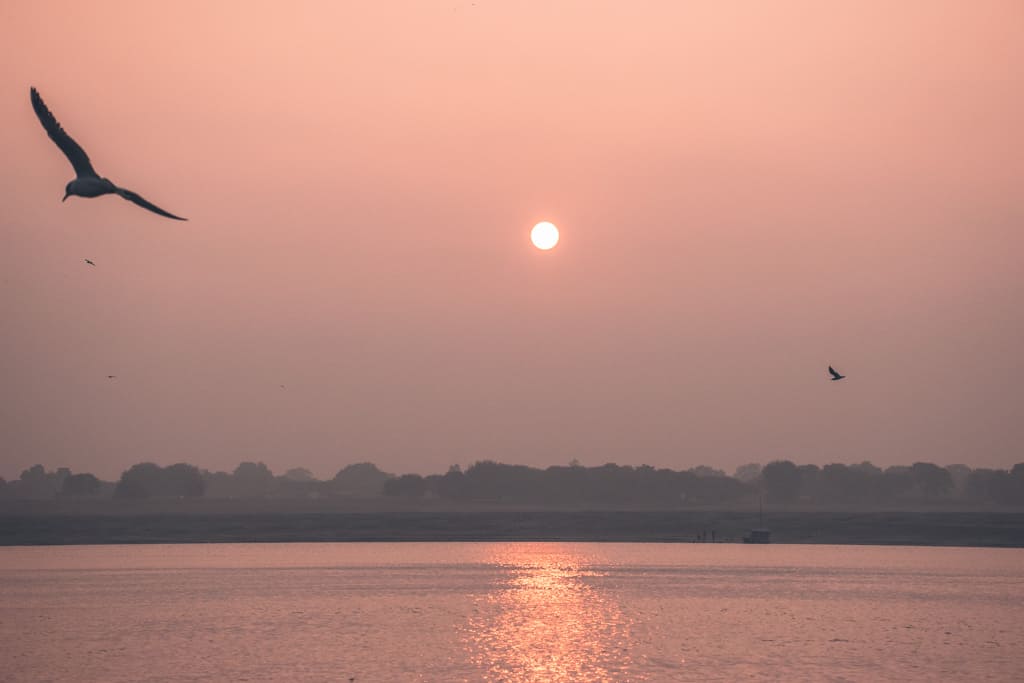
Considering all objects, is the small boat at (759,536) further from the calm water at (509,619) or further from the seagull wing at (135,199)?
the seagull wing at (135,199)

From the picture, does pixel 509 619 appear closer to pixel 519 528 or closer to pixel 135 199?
pixel 135 199

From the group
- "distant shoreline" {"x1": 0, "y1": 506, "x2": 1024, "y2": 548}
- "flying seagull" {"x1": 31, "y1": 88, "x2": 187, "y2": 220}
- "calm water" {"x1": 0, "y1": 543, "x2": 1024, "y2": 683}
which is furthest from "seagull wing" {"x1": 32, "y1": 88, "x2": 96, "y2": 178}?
"distant shoreline" {"x1": 0, "y1": 506, "x2": 1024, "y2": 548}

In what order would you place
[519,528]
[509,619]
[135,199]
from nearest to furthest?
[135,199] → [509,619] → [519,528]

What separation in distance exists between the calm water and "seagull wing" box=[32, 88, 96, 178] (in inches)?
956

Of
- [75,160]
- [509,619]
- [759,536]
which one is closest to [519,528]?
[759,536]

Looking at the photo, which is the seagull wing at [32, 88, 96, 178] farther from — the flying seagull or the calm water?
the calm water

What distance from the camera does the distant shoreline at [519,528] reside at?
159 meters

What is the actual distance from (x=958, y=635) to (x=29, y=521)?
144 metres

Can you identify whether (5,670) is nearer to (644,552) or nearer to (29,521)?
(644,552)

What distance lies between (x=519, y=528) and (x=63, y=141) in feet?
485

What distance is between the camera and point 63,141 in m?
32.6

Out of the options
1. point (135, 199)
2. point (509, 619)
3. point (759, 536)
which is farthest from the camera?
point (759, 536)

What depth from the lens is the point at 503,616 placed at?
74.5 meters

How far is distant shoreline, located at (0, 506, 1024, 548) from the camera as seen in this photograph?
159375mm
